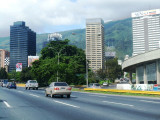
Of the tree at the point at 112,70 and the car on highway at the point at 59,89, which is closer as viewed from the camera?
the car on highway at the point at 59,89

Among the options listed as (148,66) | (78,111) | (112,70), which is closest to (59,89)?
(78,111)

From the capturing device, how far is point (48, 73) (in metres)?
60.1

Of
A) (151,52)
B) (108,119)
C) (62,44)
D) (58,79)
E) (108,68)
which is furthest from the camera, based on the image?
(108,68)

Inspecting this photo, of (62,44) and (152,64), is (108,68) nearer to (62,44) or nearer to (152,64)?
(62,44)

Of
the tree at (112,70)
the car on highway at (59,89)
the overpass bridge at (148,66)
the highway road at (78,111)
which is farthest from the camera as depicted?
the tree at (112,70)

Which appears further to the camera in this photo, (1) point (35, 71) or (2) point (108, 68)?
(2) point (108, 68)

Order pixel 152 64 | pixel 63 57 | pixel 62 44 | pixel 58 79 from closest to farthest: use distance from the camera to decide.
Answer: pixel 152 64, pixel 58 79, pixel 63 57, pixel 62 44

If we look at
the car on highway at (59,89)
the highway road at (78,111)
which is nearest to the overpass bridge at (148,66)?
the car on highway at (59,89)

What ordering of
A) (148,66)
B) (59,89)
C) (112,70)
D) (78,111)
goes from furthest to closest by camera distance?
(112,70) < (148,66) < (59,89) < (78,111)

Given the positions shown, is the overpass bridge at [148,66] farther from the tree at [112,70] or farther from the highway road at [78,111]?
the tree at [112,70]

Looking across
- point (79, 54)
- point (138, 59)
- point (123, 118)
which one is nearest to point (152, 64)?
point (138, 59)

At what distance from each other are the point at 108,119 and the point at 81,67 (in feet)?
215

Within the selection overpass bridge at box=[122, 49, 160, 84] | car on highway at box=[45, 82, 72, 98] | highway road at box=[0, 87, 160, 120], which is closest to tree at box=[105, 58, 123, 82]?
overpass bridge at box=[122, 49, 160, 84]

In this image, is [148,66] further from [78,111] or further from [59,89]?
[78,111]
